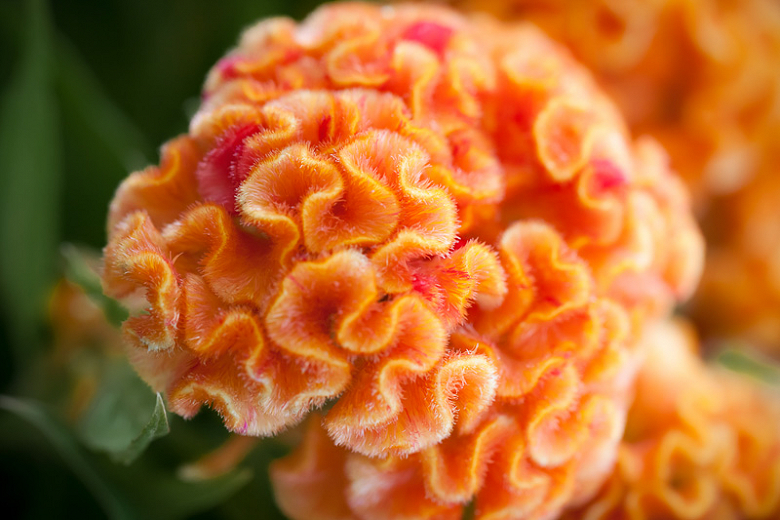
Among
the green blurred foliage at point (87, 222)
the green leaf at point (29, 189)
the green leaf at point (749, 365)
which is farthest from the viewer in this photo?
the green leaf at point (749, 365)

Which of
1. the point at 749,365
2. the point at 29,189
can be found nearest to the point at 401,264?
the point at 29,189

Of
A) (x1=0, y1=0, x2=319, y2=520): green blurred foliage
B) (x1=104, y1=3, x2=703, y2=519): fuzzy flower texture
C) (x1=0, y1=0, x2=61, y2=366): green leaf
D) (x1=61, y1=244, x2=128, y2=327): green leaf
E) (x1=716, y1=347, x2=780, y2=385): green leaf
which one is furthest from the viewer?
(x1=716, y1=347, x2=780, y2=385): green leaf

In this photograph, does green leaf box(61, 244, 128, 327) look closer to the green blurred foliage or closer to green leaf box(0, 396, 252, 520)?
the green blurred foliage

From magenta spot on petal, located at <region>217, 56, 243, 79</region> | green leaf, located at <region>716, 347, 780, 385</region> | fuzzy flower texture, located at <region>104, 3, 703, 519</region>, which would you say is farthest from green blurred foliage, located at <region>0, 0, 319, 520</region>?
green leaf, located at <region>716, 347, 780, 385</region>

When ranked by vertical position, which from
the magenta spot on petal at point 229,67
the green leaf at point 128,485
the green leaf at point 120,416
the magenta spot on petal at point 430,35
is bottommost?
the green leaf at point 128,485

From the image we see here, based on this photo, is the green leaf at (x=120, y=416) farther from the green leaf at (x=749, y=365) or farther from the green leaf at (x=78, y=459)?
the green leaf at (x=749, y=365)

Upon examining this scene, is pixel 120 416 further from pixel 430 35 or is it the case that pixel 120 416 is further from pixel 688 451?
pixel 688 451

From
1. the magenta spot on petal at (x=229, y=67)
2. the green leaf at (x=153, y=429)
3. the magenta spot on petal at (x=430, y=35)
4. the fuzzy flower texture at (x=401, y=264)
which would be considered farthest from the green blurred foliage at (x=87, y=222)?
the magenta spot on petal at (x=430, y=35)

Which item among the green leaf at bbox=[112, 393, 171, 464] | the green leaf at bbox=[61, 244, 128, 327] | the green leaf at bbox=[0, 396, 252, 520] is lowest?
the green leaf at bbox=[0, 396, 252, 520]
